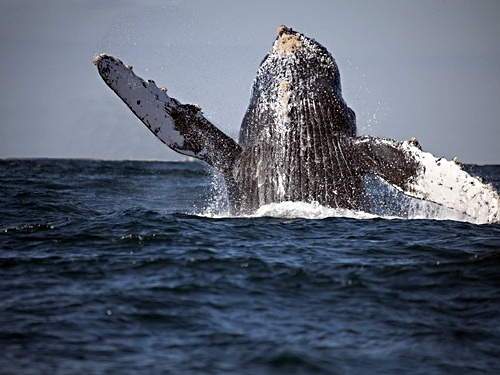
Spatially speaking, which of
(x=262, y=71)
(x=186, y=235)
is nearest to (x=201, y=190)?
(x=262, y=71)

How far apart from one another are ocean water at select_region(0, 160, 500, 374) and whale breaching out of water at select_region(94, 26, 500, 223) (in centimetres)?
47

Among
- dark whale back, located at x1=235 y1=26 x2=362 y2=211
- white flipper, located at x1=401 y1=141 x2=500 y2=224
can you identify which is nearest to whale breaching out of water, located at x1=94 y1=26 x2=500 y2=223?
dark whale back, located at x1=235 y1=26 x2=362 y2=211

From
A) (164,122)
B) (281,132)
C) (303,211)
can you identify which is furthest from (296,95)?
(164,122)

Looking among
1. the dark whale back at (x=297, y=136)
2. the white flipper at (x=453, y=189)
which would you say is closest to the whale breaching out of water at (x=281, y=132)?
the dark whale back at (x=297, y=136)

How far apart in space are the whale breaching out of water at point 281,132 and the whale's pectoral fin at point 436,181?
48 cm

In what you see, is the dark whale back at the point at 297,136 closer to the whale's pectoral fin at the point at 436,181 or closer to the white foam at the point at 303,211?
the white foam at the point at 303,211

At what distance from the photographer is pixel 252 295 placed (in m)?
9.42

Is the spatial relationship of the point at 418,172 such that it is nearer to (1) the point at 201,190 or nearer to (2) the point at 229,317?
(2) the point at 229,317

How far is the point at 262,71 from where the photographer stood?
49.7 feet

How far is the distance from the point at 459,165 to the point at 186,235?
457 cm

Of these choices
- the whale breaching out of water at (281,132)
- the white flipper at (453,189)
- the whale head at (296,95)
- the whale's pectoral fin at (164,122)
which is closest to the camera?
the white flipper at (453,189)

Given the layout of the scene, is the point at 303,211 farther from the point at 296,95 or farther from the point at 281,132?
the point at 296,95

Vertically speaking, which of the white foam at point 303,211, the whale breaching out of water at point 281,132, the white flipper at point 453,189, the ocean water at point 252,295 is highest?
the whale breaching out of water at point 281,132

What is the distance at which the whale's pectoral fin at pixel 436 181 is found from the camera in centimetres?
1316
